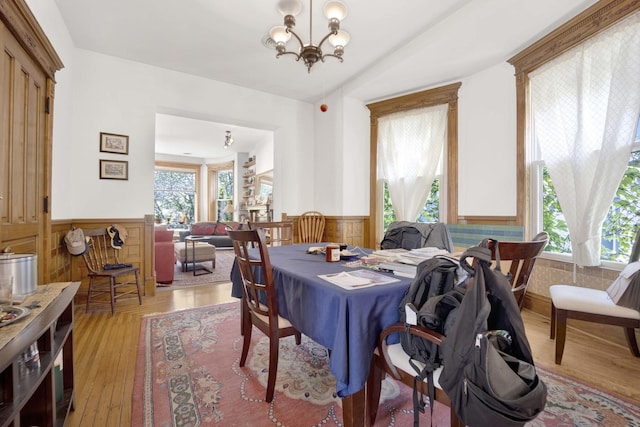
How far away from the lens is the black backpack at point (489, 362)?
817 millimetres

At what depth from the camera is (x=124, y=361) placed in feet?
6.66

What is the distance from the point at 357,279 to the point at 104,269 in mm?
3168

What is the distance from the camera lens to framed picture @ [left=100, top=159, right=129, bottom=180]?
3.46m

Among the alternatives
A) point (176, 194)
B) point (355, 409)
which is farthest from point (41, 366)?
point (176, 194)

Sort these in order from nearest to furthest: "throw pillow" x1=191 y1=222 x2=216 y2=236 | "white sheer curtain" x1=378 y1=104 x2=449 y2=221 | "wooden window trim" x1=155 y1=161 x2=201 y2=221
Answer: "white sheer curtain" x1=378 y1=104 x2=449 y2=221 → "throw pillow" x1=191 y1=222 x2=216 y2=236 → "wooden window trim" x1=155 y1=161 x2=201 y2=221

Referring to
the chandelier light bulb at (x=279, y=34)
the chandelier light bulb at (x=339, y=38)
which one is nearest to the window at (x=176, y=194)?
the chandelier light bulb at (x=279, y=34)

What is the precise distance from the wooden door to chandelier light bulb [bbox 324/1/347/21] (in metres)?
1.97

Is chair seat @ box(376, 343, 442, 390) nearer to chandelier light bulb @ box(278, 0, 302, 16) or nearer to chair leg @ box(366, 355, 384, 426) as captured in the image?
chair leg @ box(366, 355, 384, 426)

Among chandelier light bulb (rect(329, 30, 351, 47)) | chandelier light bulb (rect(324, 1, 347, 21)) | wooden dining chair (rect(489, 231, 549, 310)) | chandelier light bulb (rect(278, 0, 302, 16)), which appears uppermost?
chandelier light bulb (rect(278, 0, 302, 16))

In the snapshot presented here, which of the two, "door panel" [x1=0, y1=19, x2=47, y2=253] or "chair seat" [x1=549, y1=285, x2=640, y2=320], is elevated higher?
"door panel" [x1=0, y1=19, x2=47, y2=253]

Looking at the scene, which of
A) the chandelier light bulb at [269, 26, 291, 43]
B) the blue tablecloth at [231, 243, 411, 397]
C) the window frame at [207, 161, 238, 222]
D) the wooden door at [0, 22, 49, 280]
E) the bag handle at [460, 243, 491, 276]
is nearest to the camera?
the bag handle at [460, 243, 491, 276]

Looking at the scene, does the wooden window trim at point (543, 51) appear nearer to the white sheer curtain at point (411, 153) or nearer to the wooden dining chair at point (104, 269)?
the white sheer curtain at point (411, 153)

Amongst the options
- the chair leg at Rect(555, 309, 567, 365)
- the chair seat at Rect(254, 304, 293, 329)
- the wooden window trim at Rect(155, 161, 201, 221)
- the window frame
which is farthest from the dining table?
the wooden window trim at Rect(155, 161, 201, 221)

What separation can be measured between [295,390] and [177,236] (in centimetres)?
797
